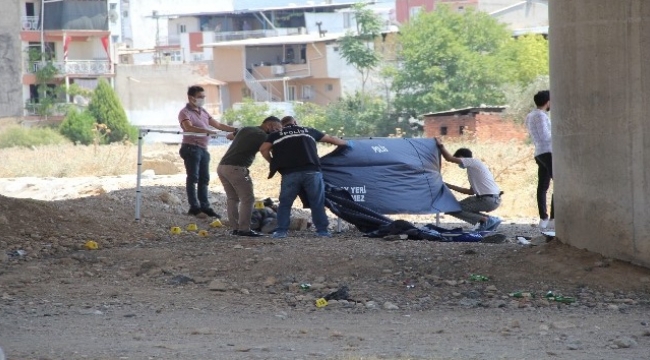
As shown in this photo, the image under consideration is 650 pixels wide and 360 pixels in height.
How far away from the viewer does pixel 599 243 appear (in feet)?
36.1

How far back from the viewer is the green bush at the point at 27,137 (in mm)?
58156

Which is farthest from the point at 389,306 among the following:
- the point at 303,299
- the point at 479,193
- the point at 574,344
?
the point at 479,193

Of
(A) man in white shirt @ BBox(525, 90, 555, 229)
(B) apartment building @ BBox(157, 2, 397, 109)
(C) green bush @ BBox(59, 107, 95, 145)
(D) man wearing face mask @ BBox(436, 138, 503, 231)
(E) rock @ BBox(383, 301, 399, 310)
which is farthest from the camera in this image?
(B) apartment building @ BBox(157, 2, 397, 109)

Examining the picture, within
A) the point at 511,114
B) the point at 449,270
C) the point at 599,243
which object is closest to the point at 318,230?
the point at 449,270

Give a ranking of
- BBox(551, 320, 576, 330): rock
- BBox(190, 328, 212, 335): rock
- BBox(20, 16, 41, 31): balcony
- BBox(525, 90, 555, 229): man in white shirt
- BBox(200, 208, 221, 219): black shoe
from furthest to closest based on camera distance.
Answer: BBox(20, 16, 41, 31): balcony
BBox(200, 208, 221, 219): black shoe
BBox(525, 90, 555, 229): man in white shirt
BBox(551, 320, 576, 330): rock
BBox(190, 328, 212, 335): rock

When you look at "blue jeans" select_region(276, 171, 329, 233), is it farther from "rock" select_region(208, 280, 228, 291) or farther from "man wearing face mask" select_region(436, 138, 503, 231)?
"rock" select_region(208, 280, 228, 291)

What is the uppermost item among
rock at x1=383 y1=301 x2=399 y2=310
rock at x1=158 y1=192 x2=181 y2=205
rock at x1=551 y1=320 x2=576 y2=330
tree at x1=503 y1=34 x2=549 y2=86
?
tree at x1=503 y1=34 x2=549 y2=86

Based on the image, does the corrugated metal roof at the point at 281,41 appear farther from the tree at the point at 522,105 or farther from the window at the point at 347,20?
the tree at the point at 522,105

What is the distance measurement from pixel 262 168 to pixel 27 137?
1289 inches

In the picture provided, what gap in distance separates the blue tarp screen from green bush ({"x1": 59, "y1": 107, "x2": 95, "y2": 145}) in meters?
47.7

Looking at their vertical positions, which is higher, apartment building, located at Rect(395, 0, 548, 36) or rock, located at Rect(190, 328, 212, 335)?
apartment building, located at Rect(395, 0, 548, 36)

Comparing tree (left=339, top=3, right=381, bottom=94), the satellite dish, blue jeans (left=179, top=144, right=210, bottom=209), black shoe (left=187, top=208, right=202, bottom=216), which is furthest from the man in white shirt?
the satellite dish

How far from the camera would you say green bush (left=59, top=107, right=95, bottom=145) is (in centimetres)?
6234

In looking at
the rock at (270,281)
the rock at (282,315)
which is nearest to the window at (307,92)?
the rock at (270,281)
